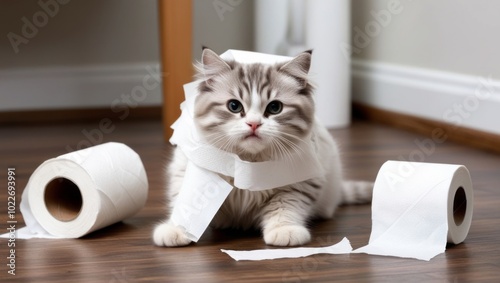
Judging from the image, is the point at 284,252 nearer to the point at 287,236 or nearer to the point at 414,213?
the point at 287,236

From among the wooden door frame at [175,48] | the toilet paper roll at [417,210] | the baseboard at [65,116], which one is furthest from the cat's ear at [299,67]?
the baseboard at [65,116]

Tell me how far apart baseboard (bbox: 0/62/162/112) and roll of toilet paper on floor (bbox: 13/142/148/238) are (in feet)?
7.06

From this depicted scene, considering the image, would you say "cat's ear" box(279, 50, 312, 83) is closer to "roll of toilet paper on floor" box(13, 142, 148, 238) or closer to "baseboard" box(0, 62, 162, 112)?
"roll of toilet paper on floor" box(13, 142, 148, 238)

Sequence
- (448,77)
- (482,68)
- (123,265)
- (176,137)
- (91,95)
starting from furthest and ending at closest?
(91,95), (448,77), (482,68), (176,137), (123,265)

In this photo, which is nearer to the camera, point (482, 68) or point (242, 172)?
point (242, 172)

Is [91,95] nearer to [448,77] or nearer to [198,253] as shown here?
[448,77]

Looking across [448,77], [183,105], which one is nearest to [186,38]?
[448,77]

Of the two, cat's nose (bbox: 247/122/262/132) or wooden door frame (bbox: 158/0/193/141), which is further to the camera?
wooden door frame (bbox: 158/0/193/141)

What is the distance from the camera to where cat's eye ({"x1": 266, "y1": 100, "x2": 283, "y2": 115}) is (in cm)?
177

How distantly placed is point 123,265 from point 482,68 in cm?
189

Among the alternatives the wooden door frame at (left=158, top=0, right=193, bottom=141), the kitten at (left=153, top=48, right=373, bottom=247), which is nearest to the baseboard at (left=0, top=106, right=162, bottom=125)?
the wooden door frame at (left=158, top=0, right=193, bottom=141)

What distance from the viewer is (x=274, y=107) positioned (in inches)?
70.2

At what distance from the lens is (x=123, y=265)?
1.68 m

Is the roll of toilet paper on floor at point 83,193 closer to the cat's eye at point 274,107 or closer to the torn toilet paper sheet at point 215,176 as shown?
the torn toilet paper sheet at point 215,176
